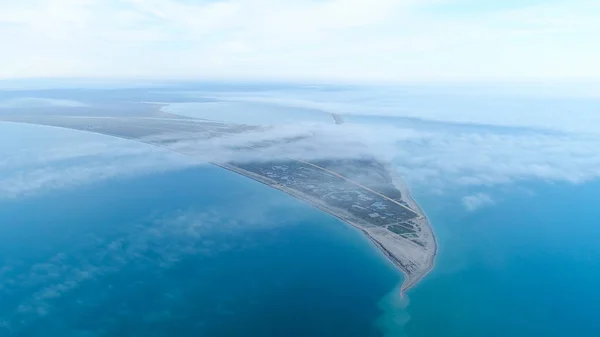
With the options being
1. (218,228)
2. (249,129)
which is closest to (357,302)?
(218,228)

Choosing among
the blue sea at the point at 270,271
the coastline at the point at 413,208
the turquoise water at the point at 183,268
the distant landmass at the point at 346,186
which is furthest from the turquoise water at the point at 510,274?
the turquoise water at the point at 183,268

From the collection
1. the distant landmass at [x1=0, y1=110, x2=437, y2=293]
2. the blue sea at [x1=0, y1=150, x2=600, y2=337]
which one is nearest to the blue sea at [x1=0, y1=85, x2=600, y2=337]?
the blue sea at [x1=0, y1=150, x2=600, y2=337]

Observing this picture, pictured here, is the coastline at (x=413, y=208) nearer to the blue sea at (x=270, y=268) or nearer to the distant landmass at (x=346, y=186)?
the distant landmass at (x=346, y=186)

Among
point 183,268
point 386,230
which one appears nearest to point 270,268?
point 183,268

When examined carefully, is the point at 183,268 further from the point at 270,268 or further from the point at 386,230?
the point at 386,230

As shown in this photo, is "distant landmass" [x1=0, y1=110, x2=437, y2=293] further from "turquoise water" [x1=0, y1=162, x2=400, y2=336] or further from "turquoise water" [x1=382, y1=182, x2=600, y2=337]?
"turquoise water" [x1=382, y1=182, x2=600, y2=337]

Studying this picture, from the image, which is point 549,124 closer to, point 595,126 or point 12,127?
point 595,126
